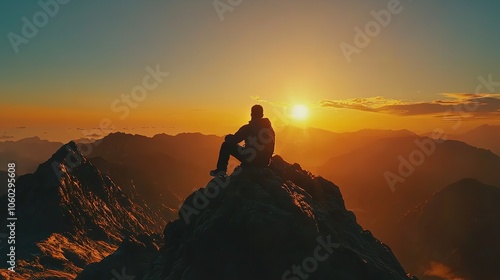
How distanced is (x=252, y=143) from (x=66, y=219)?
69.2 m

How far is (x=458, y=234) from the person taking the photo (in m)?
169

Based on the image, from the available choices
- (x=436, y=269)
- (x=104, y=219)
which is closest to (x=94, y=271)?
(x=104, y=219)

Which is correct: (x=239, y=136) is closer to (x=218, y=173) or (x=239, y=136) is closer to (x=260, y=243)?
(x=218, y=173)

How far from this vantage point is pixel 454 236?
170m

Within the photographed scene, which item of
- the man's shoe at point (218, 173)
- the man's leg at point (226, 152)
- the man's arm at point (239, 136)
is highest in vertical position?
the man's arm at point (239, 136)

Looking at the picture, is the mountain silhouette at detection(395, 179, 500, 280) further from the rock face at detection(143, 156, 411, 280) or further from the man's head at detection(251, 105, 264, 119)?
the man's head at detection(251, 105, 264, 119)

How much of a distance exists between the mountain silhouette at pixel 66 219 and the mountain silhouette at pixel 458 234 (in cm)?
12159

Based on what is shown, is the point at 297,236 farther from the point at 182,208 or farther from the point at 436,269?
the point at 436,269

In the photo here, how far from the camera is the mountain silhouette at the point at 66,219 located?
61.3 metres

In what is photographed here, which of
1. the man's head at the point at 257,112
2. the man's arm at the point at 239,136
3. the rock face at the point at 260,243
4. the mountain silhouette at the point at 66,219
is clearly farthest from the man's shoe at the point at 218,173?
the mountain silhouette at the point at 66,219

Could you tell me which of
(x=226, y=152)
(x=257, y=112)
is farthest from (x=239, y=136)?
(x=257, y=112)

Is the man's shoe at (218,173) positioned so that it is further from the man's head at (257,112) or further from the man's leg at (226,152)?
the man's head at (257,112)

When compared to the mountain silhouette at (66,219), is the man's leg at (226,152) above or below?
above

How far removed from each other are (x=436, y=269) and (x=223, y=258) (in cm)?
16785
